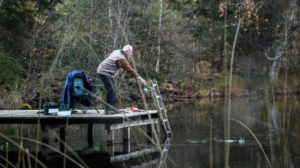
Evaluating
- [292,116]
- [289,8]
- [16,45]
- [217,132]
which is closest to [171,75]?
[289,8]

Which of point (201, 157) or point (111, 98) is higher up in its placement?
point (111, 98)

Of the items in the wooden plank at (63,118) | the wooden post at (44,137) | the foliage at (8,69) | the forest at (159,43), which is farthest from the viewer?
the forest at (159,43)

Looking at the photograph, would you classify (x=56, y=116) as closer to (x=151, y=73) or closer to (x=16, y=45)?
(x=16, y=45)

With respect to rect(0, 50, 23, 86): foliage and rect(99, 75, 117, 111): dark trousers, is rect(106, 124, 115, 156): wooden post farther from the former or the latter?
rect(0, 50, 23, 86): foliage

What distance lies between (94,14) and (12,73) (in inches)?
175

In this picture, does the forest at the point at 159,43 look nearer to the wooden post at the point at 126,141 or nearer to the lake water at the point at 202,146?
the lake water at the point at 202,146

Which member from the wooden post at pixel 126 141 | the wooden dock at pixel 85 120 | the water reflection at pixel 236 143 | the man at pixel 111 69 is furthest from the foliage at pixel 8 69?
the man at pixel 111 69

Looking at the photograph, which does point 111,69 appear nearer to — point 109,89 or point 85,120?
point 109,89

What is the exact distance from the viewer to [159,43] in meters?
30.0

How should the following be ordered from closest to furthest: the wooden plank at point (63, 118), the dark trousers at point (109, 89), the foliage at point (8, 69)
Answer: the wooden plank at point (63, 118), the dark trousers at point (109, 89), the foliage at point (8, 69)

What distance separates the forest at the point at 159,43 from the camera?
67.7ft

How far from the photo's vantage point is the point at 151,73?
28703 millimetres

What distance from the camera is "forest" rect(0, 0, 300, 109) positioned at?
2062cm

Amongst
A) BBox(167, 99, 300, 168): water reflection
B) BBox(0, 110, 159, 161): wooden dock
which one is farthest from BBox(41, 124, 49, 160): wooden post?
BBox(167, 99, 300, 168): water reflection
